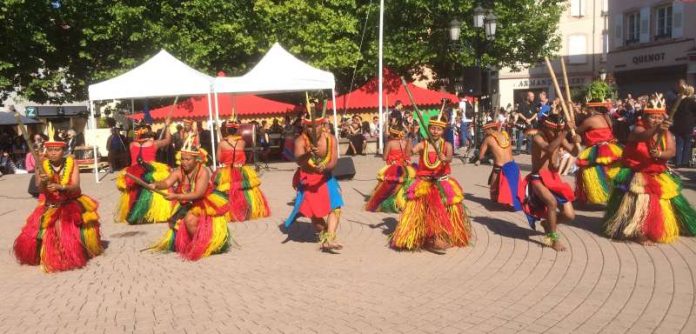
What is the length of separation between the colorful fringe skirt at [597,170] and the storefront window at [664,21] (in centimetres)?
2493

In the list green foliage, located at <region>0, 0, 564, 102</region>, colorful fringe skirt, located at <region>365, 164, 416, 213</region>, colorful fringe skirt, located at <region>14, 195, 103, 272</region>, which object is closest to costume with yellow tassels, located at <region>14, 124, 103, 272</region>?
colorful fringe skirt, located at <region>14, 195, 103, 272</region>

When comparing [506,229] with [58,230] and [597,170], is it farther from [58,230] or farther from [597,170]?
[58,230]

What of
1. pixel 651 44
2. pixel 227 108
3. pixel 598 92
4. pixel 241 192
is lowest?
pixel 241 192

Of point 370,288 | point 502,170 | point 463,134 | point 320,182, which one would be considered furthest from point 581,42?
point 370,288

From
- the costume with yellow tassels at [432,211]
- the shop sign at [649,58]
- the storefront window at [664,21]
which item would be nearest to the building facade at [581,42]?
the shop sign at [649,58]

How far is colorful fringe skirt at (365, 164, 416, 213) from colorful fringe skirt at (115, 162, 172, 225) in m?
3.26

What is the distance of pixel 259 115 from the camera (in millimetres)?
25250

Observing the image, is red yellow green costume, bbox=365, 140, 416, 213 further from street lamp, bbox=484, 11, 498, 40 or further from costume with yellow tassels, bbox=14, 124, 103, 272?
street lamp, bbox=484, 11, 498, 40

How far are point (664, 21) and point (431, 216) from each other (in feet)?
95.2

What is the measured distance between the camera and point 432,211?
6941 millimetres

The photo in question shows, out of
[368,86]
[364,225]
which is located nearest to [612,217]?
[364,225]

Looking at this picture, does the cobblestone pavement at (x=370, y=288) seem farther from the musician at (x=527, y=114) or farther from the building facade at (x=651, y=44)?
the building facade at (x=651, y=44)

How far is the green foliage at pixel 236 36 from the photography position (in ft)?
71.5

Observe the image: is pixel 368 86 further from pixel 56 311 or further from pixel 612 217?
pixel 56 311
